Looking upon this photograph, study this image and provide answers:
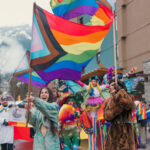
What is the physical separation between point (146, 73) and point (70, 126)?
781 cm

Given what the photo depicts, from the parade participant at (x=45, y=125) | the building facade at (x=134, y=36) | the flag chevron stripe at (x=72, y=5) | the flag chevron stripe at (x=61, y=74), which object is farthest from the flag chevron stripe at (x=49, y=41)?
the building facade at (x=134, y=36)

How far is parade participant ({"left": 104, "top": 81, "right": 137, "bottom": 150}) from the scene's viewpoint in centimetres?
412

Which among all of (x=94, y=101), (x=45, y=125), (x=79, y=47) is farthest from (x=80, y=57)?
(x=45, y=125)

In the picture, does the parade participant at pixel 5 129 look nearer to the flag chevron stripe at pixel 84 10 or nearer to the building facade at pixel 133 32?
the flag chevron stripe at pixel 84 10

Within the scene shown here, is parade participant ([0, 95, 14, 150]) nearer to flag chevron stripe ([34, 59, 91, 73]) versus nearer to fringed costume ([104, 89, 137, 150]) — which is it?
flag chevron stripe ([34, 59, 91, 73])

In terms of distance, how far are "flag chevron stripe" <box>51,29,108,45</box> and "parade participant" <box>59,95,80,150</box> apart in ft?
6.47

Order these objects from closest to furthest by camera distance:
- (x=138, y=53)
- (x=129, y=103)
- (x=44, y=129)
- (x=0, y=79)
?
1. (x=129, y=103)
2. (x=44, y=129)
3. (x=138, y=53)
4. (x=0, y=79)

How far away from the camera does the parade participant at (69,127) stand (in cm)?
677

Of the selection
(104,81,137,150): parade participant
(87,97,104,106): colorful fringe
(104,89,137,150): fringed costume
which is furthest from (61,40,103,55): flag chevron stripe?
(104,89,137,150): fringed costume

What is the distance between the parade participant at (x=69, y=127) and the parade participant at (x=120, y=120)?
8.15 feet

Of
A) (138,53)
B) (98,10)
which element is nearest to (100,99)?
(98,10)

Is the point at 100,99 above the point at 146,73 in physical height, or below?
below

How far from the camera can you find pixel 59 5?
7223 mm

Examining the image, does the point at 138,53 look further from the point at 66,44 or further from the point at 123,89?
the point at 123,89
